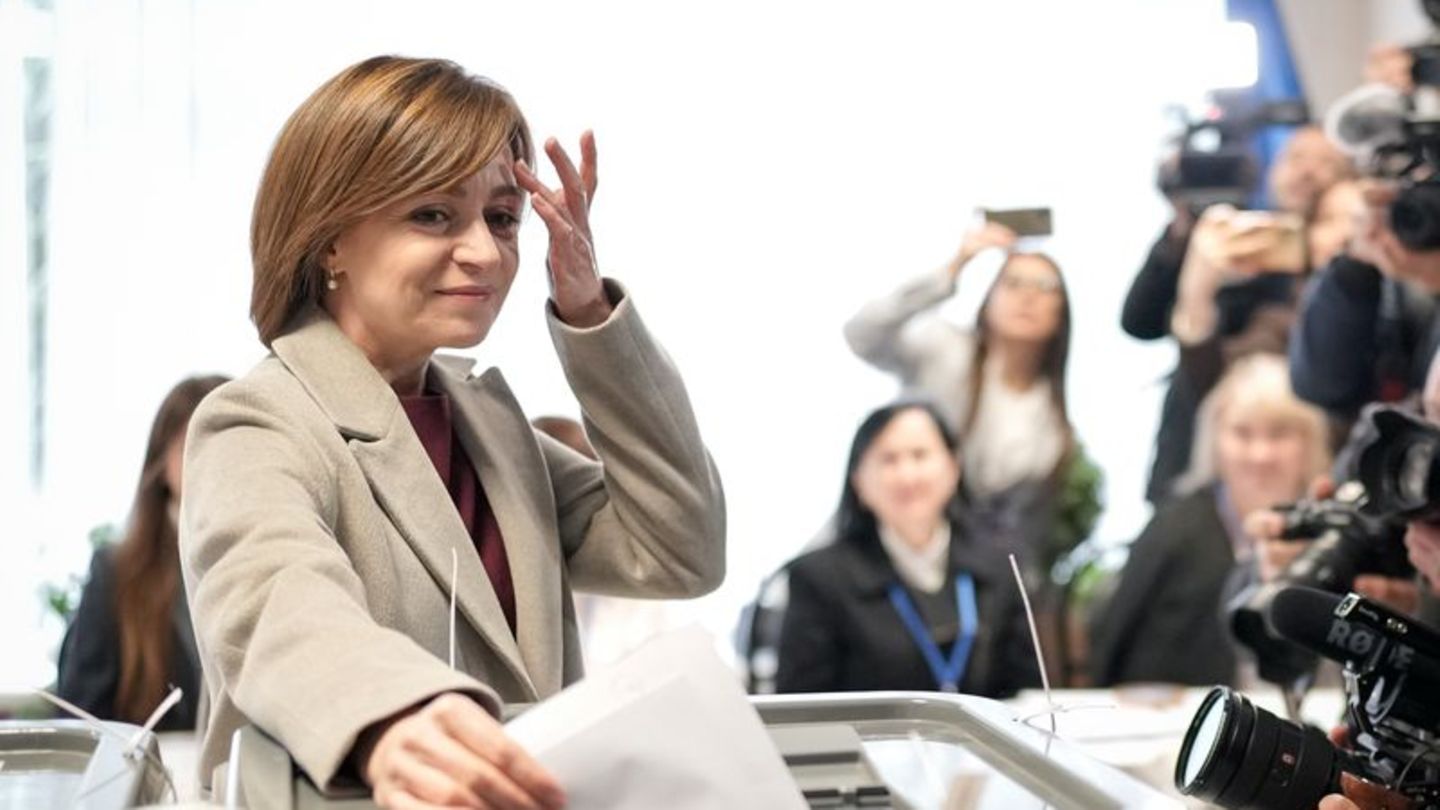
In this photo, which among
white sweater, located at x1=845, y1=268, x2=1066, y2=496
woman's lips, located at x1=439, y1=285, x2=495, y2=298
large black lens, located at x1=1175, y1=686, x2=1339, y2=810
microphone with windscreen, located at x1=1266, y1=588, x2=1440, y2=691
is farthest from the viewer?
white sweater, located at x1=845, y1=268, x2=1066, y2=496

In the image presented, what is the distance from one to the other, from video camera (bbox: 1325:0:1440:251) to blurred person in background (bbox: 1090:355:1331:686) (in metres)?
0.78

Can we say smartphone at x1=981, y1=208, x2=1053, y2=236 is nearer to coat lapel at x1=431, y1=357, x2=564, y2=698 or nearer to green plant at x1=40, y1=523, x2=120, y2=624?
green plant at x1=40, y1=523, x2=120, y2=624

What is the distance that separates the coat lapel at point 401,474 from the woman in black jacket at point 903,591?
2.39 meters

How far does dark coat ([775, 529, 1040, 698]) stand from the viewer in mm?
3686

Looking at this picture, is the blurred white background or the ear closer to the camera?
the ear

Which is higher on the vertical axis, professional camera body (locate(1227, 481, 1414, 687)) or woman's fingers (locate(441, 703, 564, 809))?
woman's fingers (locate(441, 703, 564, 809))

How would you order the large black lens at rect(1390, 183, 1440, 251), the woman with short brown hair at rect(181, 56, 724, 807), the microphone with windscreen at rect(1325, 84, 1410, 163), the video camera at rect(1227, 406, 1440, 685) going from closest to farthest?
the woman with short brown hair at rect(181, 56, 724, 807) < the video camera at rect(1227, 406, 1440, 685) < the large black lens at rect(1390, 183, 1440, 251) < the microphone with windscreen at rect(1325, 84, 1410, 163)

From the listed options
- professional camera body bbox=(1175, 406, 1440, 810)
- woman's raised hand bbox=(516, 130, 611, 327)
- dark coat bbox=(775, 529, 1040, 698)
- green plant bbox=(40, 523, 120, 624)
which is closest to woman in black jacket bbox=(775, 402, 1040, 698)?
dark coat bbox=(775, 529, 1040, 698)

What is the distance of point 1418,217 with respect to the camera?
323 centimetres

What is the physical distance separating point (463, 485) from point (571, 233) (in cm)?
19

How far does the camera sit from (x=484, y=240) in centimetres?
135

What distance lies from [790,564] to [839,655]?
0.73 feet

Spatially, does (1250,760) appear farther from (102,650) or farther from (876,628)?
(102,650)

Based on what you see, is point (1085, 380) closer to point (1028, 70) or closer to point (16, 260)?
point (1028, 70)
